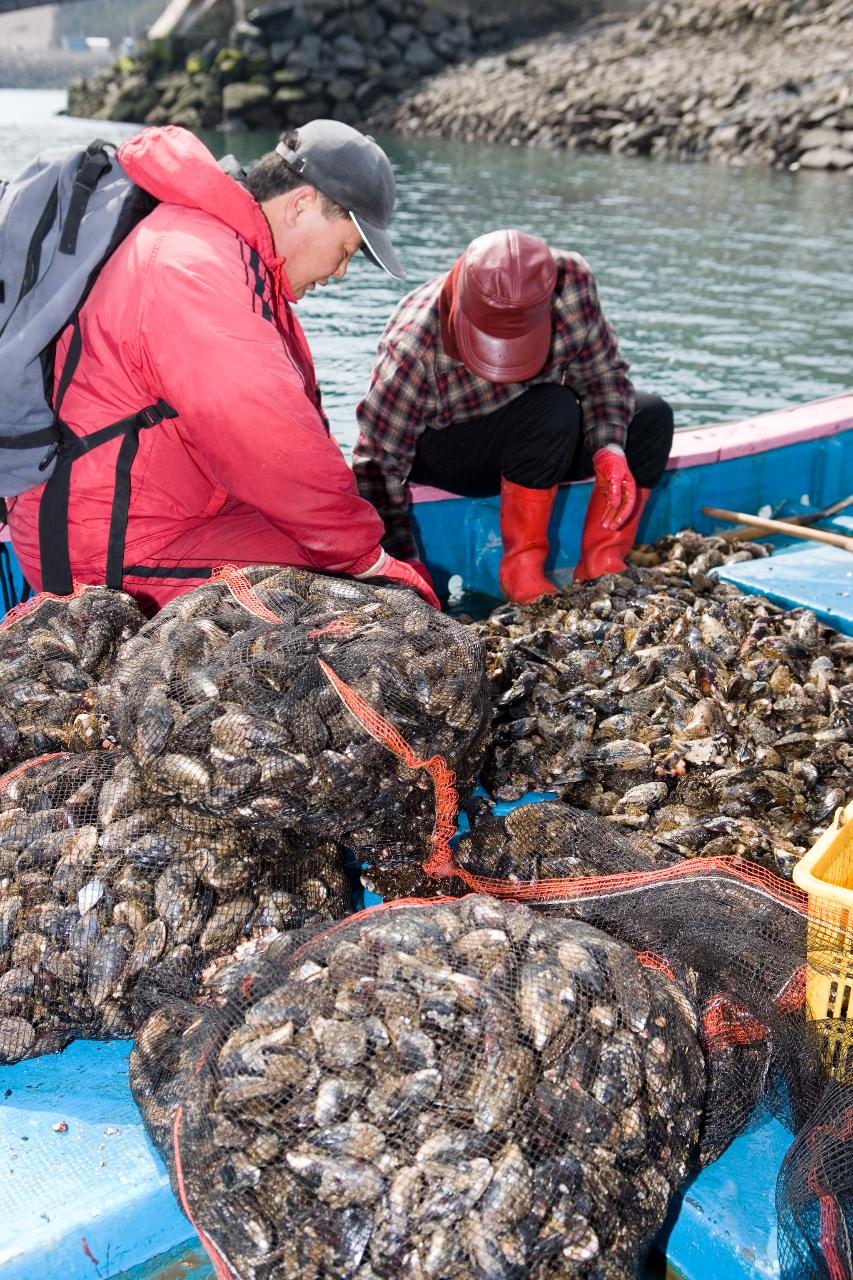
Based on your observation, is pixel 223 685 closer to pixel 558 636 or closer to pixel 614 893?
pixel 614 893

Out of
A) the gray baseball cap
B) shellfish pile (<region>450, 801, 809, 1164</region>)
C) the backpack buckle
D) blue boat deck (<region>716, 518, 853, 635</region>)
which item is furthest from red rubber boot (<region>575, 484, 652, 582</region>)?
the backpack buckle

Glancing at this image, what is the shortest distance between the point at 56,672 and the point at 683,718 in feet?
6.60

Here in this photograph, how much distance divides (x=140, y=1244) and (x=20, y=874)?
792 mm

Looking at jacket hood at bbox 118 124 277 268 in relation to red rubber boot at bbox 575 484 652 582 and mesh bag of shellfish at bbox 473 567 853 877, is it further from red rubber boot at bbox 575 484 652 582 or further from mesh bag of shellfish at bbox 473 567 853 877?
red rubber boot at bbox 575 484 652 582

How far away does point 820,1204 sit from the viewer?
189 centimetres

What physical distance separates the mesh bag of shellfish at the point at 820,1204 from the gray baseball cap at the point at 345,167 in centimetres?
269

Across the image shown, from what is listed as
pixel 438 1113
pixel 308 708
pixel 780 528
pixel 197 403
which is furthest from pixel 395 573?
pixel 780 528

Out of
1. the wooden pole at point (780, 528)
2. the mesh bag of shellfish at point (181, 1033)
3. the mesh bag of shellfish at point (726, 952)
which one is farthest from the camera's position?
the wooden pole at point (780, 528)

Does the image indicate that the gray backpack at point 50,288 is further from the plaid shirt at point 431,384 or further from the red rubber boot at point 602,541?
the red rubber boot at point 602,541

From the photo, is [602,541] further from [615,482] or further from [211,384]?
[211,384]

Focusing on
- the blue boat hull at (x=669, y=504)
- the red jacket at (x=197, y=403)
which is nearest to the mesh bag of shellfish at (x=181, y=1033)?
the red jacket at (x=197, y=403)

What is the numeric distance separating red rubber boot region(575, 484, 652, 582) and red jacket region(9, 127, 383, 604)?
1.99 m

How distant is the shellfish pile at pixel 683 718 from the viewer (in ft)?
10.4

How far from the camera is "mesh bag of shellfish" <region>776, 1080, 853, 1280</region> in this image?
6.10 ft
